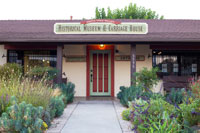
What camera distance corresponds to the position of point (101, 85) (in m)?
11.4

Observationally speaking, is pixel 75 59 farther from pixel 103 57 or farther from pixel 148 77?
pixel 148 77

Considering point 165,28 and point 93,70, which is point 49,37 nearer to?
point 93,70

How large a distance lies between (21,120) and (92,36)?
562cm

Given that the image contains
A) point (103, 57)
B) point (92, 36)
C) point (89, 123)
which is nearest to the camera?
point (89, 123)

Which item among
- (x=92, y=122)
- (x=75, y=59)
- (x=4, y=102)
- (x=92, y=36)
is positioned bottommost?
(x=92, y=122)

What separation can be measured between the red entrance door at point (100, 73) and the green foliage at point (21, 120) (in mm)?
7245

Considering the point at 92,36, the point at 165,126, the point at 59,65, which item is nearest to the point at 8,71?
the point at 59,65

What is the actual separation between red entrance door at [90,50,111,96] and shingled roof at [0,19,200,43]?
89.2 inches

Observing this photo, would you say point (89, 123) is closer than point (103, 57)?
Yes

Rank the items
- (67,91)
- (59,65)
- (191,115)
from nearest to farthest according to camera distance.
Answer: (191,115), (67,91), (59,65)

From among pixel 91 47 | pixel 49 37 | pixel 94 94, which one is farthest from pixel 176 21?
pixel 49 37

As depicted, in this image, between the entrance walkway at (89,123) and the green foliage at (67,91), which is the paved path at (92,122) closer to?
the entrance walkway at (89,123)

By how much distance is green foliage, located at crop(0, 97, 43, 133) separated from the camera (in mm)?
3954

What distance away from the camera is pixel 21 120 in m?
3.99
